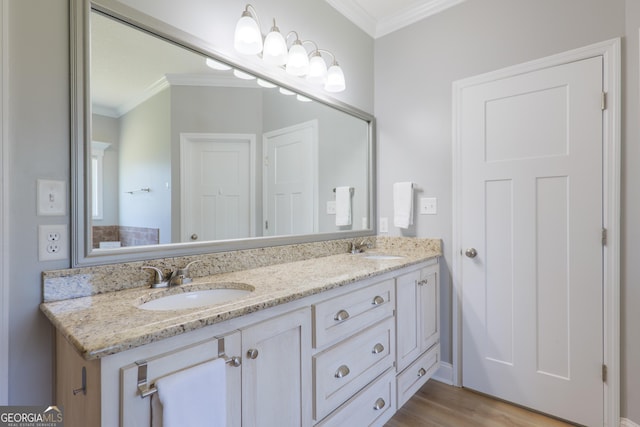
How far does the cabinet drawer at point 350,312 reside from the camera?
1.18 m

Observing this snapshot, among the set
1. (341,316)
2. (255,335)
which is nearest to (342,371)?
(341,316)

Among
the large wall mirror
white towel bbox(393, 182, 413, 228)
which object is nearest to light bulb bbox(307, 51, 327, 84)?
the large wall mirror

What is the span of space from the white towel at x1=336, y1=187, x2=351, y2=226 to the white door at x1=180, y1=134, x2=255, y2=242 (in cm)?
75

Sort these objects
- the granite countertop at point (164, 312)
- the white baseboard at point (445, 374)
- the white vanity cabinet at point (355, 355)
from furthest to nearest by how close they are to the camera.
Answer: the white baseboard at point (445, 374) → the white vanity cabinet at point (355, 355) → the granite countertop at point (164, 312)

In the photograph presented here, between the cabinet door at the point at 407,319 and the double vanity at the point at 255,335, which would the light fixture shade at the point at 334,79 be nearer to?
the double vanity at the point at 255,335

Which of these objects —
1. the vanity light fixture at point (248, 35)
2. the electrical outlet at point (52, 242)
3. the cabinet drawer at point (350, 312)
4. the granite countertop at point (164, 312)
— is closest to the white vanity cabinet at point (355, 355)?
the cabinet drawer at point (350, 312)

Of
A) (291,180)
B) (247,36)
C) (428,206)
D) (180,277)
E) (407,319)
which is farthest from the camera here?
(428,206)

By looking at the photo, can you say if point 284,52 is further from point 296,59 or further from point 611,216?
point 611,216

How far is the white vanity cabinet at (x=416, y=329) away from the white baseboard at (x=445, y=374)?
0.28ft

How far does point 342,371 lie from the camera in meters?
1.27

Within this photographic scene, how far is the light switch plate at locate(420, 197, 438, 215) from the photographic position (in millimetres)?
2170

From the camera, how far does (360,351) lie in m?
1.37

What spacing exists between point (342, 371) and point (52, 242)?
3.73 feet

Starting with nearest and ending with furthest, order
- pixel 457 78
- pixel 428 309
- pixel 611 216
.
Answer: pixel 611 216 < pixel 428 309 < pixel 457 78
